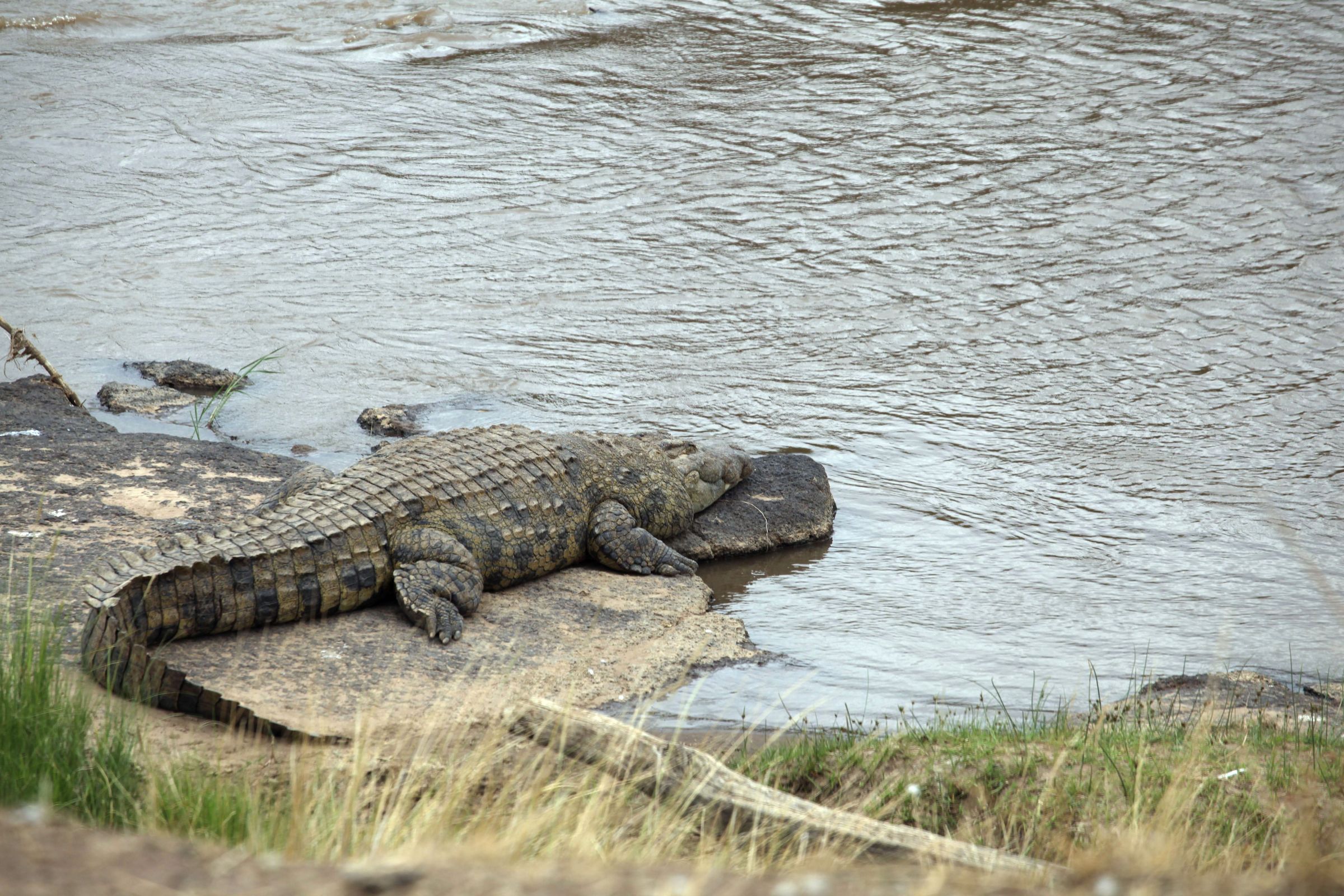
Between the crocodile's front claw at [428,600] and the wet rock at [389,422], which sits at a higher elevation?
the crocodile's front claw at [428,600]

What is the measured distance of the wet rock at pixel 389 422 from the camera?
26.1 feet

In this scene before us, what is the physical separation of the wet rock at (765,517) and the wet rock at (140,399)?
379 centimetres

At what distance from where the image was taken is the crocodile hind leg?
5.23m

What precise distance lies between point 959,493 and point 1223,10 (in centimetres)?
1342

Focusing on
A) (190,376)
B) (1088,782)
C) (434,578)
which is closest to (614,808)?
(1088,782)

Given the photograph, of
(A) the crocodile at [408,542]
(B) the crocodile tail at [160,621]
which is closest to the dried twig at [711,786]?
(B) the crocodile tail at [160,621]

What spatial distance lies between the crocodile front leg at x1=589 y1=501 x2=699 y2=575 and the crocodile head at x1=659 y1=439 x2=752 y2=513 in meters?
0.59

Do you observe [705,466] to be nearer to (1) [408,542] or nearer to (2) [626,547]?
(2) [626,547]

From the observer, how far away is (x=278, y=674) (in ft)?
15.1

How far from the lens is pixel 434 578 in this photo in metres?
5.36

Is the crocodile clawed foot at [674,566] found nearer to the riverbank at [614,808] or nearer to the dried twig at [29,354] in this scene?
the riverbank at [614,808]

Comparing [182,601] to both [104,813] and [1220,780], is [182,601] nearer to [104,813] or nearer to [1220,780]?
[104,813]

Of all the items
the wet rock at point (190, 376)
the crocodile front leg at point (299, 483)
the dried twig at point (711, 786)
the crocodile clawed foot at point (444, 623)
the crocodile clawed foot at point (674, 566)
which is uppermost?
the dried twig at point (711, 786)

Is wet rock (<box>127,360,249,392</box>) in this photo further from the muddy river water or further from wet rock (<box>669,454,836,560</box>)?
wet rock (<box>669,454,836,560</box>)
